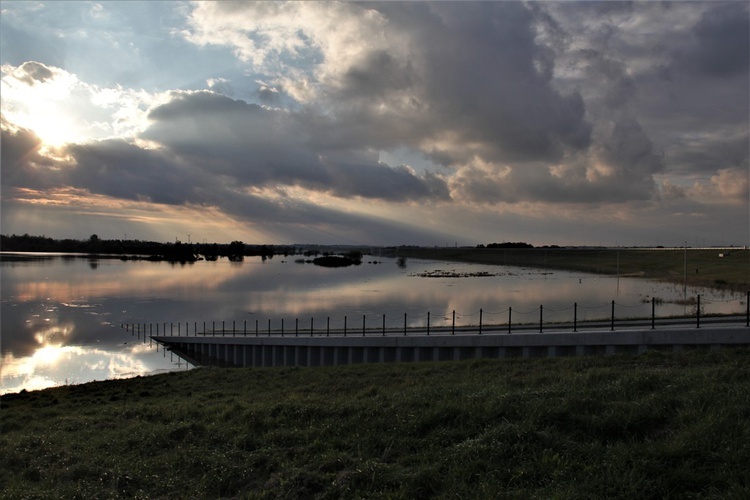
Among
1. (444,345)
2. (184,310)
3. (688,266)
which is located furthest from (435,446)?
(688,266)

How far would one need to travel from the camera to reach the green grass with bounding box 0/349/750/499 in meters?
5.39

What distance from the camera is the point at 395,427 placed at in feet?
24.2

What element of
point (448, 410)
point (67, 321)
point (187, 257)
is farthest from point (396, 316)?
point (187, 257)

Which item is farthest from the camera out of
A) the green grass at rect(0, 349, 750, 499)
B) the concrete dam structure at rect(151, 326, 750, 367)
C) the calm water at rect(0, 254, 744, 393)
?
the calm water at rect(0, 254, 744, 393)

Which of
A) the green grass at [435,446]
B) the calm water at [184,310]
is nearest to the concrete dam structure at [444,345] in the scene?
the calm water at [184,310]

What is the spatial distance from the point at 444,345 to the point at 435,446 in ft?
41.5

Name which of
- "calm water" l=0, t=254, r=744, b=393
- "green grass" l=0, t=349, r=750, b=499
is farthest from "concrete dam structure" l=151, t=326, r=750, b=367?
"green grass" l=0, t=349, r=750, b=499

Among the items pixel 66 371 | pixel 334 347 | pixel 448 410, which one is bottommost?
Answer: pixel 66 371

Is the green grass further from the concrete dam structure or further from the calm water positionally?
the calm water

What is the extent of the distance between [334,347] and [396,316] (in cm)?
1639

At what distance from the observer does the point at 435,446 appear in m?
6.64

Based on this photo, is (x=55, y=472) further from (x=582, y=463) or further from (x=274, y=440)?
(x=582, y=463)

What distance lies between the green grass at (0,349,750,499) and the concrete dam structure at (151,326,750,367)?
4533 millimetres

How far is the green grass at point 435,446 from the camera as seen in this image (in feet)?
17.7
